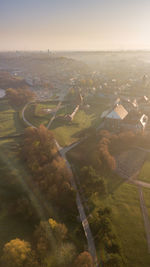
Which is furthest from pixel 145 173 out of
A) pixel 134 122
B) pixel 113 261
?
pixel 113 261

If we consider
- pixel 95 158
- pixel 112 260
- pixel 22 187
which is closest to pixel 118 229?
pixel 112 260

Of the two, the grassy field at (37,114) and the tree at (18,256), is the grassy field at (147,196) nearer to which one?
the tree at (18,256)

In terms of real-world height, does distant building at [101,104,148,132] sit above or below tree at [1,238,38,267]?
above

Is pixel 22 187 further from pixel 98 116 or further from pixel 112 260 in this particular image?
pixel 98 116

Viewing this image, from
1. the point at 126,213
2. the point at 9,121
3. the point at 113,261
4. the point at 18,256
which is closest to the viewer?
the point at 18,256

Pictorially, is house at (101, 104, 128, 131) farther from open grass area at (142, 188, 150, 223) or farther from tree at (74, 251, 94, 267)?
tree at (74, 251, 94, 267)

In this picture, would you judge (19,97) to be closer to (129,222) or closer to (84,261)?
(129,222)

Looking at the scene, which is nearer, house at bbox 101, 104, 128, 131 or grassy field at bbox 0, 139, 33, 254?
grassy field at bbox 0, 139, 33, 254

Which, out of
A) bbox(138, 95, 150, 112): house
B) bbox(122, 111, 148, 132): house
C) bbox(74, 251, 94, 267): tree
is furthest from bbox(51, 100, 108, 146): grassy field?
bbox(74, 251, 94, 267): tree
